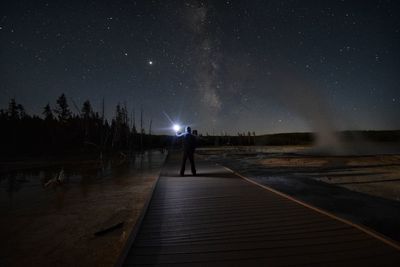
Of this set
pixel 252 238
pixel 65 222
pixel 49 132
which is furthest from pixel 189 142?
pixel 49 132

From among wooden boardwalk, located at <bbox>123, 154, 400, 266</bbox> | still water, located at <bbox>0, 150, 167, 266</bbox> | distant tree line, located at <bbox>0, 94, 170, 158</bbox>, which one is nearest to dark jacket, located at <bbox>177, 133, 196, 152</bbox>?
still water, located at <bbox>0, 150, 167, 266</bbox>

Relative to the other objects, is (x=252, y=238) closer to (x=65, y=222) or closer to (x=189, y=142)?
(x=65, y=222)

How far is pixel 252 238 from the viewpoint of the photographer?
4734mm

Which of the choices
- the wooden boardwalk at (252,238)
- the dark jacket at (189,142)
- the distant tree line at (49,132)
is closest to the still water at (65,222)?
the wooden boardwalk at (252,238)

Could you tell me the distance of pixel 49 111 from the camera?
7525 centimetres

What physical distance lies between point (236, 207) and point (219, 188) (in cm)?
273

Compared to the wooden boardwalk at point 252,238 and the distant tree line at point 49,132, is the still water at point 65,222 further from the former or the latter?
the distant tree line at point 49,132

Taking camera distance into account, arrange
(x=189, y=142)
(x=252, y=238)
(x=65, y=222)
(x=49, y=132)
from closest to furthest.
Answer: (x=252, y=238) < (x=65, y=222) < (x=189, y=142) < (x=49, y=132)

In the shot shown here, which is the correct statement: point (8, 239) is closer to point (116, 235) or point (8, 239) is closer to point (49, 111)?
point (116, 235)

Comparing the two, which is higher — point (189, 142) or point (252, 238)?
point (189, 142)

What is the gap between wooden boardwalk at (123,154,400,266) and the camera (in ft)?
12.9

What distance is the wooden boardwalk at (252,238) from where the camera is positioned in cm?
393

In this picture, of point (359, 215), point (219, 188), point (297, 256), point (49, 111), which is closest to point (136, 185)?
point (219, 188)

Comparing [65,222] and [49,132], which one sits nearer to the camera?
[65,222]
